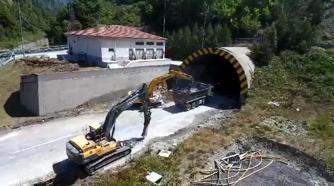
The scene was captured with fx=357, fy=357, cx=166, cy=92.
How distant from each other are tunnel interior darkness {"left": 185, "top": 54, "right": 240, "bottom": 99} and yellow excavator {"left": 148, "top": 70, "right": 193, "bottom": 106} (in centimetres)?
345

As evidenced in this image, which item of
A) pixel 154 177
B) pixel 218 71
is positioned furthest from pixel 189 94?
pixel 154 177

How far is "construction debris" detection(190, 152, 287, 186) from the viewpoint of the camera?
53.5 feet

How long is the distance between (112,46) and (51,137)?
15197mm

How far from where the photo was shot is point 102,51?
33.9 meters

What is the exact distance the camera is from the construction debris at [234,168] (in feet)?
53.5

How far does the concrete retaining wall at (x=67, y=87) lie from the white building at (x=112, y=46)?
5393 mm

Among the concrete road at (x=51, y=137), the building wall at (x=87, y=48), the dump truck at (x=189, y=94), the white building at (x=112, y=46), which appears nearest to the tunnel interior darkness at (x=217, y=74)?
the dump truck at (x=189, y=94)

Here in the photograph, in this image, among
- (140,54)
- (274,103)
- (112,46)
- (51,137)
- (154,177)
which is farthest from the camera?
(140,54)

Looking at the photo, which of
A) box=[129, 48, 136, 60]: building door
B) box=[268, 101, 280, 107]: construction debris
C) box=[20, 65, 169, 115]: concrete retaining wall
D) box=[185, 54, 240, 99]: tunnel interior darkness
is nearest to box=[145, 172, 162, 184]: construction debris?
box=[20, 65, 169, 115]: concrete retaining wall

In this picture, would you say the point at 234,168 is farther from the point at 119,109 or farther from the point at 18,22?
the point at 18,22

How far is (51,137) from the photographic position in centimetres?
2136

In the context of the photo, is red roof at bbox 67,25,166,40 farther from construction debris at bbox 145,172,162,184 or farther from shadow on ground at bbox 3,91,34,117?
construction debris at bbox 145,172,162,184

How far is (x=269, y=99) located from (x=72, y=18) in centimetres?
3866

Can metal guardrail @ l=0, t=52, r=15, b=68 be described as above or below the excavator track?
above
